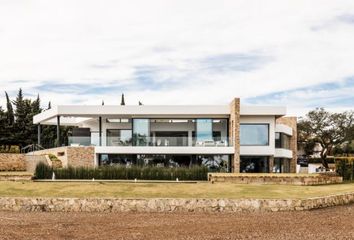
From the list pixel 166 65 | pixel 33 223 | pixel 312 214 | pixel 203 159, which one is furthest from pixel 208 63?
pixel 33 223

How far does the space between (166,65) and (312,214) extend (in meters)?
23.5

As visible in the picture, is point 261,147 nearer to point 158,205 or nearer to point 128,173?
point 128,173

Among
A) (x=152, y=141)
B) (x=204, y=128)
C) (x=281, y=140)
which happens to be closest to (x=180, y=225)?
(x=152, y=141)

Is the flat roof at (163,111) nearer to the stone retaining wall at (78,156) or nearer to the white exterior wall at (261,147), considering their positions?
the white exterior wall at (261,147)

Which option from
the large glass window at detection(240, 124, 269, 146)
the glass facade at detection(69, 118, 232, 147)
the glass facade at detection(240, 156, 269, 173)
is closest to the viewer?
the glass facade at detection(69, 118, 232, 147)

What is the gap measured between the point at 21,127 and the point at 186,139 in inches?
1165

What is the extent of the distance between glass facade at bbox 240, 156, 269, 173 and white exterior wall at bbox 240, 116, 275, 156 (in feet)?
2.77

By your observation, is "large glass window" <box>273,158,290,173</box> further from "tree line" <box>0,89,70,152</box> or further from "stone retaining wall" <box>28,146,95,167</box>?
"tree line" <box>0,89,70,152</box>

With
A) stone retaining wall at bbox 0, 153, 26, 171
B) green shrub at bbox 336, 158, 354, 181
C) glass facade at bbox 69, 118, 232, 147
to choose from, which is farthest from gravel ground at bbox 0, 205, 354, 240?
stone retaining wall at bbox 0, 153, 26, 171

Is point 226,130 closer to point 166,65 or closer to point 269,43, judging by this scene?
point 166,65

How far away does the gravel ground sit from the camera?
15320mm

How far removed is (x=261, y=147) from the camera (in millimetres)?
38875

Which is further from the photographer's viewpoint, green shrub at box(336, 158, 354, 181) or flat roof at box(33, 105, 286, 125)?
flat roof at box(33, 105, 286, 125)

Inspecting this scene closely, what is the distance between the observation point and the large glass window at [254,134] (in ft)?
128
